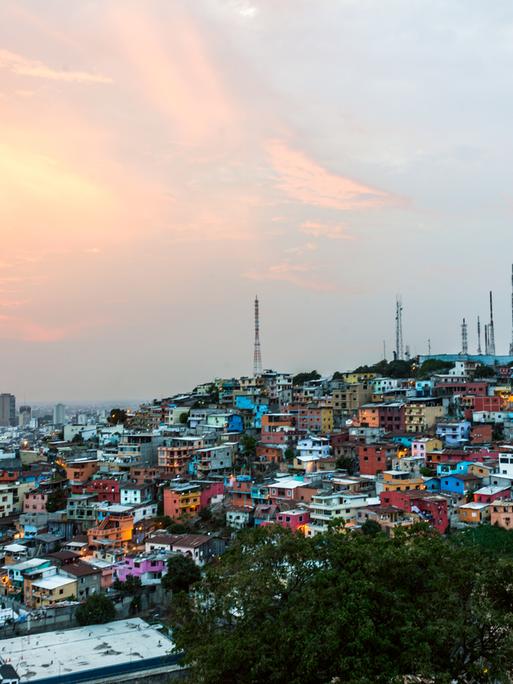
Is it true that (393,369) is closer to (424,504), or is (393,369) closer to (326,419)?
(326,419)

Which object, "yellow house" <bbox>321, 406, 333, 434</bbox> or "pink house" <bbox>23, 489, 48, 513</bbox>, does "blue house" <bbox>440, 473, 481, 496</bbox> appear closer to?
"yellow house" <bbox>321, 406, 333, 434</bbox>

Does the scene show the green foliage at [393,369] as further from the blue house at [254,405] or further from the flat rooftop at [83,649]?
the flat rooftop at [83,649]

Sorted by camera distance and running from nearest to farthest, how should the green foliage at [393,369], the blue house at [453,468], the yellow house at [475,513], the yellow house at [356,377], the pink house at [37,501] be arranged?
the yellow house at [475,513] → the blue house at [453,468] → the pink house at [37,501] → the yellow house at [356,377] → the green foliage at [393,369]

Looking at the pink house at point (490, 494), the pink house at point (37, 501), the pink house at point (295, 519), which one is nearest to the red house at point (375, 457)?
the pink house at point (490, 494)

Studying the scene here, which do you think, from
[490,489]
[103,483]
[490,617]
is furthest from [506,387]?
[490,617]

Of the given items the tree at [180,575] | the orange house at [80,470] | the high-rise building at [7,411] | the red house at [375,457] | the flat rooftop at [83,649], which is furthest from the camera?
the high-rise building at [7,411]
